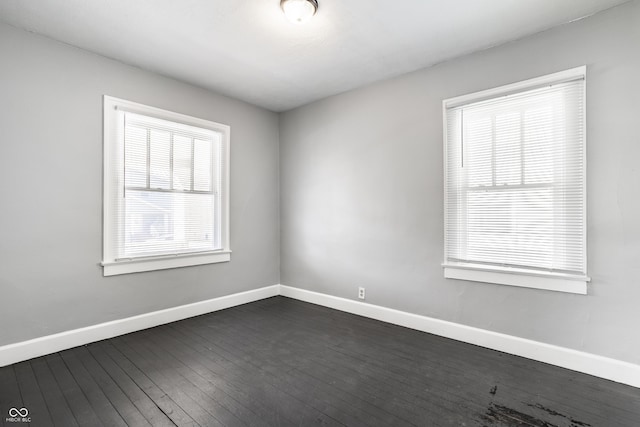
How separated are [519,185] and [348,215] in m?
1.93

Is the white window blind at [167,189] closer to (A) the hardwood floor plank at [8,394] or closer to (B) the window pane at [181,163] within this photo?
(B) the window pane at [181,163]

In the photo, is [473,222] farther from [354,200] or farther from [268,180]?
[268,180]

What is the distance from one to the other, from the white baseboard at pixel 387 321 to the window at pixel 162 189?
0.56 m

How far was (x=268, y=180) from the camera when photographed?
472cm

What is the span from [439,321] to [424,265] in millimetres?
595

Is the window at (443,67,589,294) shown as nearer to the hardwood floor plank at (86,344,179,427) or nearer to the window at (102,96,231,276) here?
the hardwood floor plank at (86,344,179,427)

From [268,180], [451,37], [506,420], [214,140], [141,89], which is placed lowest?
[506,420]

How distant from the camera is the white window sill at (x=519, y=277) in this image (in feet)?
8.19

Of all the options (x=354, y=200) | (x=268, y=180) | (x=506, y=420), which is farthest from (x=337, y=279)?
(x=506, y=420)

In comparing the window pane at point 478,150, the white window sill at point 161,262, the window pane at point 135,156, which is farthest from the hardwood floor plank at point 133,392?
the window pane at point 478,150

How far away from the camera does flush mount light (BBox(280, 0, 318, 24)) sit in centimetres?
226

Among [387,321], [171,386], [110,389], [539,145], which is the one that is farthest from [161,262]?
[539,145]

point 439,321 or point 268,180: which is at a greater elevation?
point 268,180

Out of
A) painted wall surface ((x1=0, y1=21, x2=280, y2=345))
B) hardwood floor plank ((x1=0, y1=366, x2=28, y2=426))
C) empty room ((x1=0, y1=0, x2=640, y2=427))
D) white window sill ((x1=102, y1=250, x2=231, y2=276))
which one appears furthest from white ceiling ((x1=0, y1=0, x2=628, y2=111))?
hardwood floor plank ((x1=0, y1=366, x2=28, y2=426))
